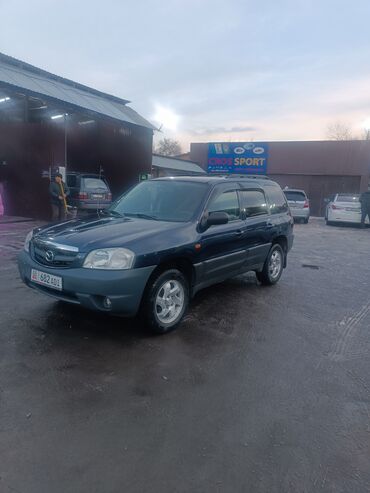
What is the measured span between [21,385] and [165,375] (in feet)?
3.80

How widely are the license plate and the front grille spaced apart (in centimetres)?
11

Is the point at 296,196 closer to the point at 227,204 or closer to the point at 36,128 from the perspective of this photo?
the point at 36,128

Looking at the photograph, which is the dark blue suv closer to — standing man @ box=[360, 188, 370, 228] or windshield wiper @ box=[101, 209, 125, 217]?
windshield wiper @ box=[101, 209, 125, 217]

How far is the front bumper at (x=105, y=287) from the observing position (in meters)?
3.46

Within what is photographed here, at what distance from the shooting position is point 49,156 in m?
14.0

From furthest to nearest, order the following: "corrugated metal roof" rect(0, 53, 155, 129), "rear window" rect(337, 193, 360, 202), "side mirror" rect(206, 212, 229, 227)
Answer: "rear window" rect(337, 193, 360, 202) → "corrugated metal roof" rect(0, 53, 155, 129) → "side mirror" rect(206, 212, 229, 227)

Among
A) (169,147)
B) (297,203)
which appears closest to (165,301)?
(297,203)

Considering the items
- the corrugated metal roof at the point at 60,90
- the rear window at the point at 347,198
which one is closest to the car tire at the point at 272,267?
the corrugated metal roof at the point at 60,90

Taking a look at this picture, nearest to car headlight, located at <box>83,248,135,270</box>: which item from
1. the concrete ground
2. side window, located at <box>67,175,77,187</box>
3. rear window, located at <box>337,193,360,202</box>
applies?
the concrete ground

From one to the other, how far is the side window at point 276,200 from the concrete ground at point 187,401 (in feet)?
6.43

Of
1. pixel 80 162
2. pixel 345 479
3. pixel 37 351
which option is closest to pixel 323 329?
pixel 345 479

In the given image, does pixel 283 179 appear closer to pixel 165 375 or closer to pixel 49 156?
pixel 49 156

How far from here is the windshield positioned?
451 centimetres

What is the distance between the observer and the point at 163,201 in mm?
4809
